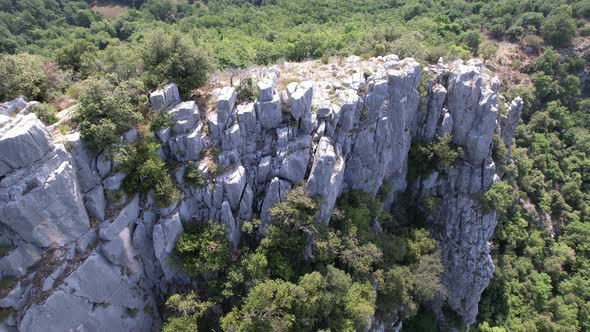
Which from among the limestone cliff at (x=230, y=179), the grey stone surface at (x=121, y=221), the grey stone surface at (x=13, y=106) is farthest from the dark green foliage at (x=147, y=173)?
the grey stone surface at (x=13, y=106)

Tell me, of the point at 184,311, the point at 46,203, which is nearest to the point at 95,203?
the point at 46,203

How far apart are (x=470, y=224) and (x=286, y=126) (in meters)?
27.8

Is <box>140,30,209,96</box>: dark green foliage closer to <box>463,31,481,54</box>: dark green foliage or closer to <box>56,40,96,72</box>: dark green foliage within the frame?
<box>56,40,96,72</box>: dark green foliage

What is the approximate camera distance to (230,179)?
29.7 m

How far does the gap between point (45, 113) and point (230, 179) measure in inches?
583

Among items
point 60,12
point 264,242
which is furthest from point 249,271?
point 60,12

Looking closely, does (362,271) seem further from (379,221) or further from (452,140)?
(452,140)

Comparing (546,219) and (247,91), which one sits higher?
(247,91)

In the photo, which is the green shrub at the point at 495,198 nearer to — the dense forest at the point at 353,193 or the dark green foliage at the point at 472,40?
the dense forest at the point at 353,193

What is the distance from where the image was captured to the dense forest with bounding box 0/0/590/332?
1112 inches

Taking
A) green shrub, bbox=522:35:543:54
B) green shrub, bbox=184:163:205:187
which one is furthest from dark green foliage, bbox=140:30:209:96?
green shrub, bbox=522:35:543:54

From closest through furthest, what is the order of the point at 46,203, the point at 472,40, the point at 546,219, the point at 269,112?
the point at 46,203 < the point at 269,112 < the point at 546,219 < the point at 472,40

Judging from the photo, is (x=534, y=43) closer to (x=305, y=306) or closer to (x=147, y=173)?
(x=305, y=306)

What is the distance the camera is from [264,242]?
98.5 ft
